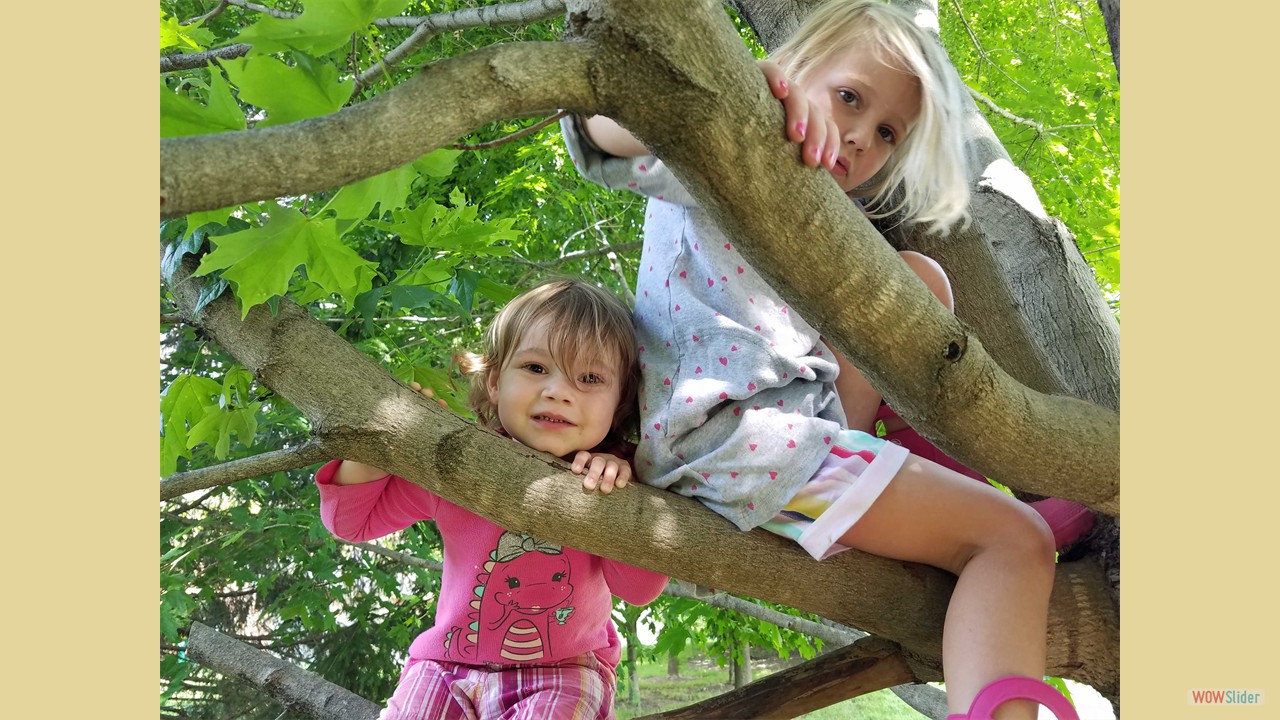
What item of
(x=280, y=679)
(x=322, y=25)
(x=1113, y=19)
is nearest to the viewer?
(x=322, y=25)

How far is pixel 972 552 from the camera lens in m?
1.45

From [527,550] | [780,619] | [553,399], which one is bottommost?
[780,619]

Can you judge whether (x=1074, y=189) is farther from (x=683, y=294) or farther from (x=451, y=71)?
(x=451, y=71)

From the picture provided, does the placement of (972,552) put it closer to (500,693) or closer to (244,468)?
(500,693)

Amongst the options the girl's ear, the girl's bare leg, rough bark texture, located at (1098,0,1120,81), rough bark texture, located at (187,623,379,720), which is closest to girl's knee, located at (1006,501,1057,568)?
the girl's bare leg

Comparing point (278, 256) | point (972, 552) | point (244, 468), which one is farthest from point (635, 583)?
point (278, 256)

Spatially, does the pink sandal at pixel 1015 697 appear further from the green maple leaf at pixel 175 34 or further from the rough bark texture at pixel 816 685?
the green maple leaf at pixel 175 34

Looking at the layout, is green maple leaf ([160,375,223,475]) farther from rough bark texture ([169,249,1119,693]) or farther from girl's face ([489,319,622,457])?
girl's face ([489,319,622,457])

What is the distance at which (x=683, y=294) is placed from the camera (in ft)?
5.17

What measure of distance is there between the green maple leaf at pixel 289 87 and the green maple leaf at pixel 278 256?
0.25 meters

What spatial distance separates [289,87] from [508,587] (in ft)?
3.20

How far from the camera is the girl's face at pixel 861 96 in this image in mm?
1539

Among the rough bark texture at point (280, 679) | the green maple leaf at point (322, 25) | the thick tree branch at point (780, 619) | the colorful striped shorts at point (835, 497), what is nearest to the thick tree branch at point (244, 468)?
the green maple leaf at point (322, 25)

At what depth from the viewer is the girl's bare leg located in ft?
4.45
